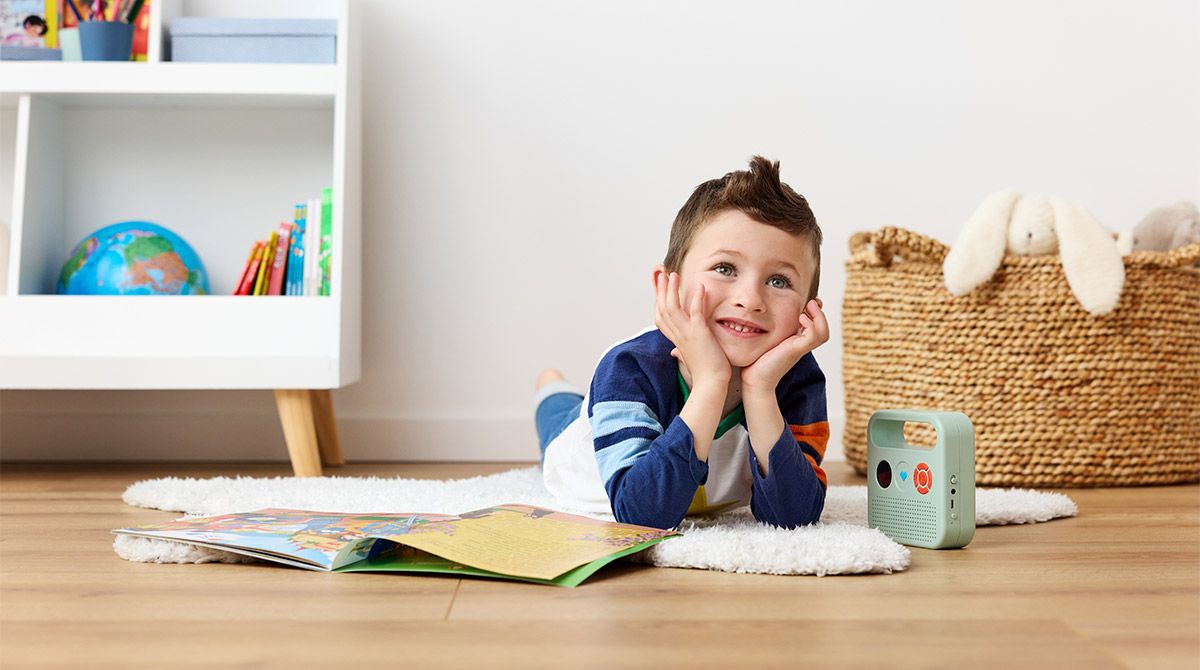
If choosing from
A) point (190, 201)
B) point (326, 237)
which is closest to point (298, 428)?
point (326, 237)

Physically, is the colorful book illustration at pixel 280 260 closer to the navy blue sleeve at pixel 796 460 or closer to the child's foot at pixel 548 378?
the child's foot at pixel 548 378

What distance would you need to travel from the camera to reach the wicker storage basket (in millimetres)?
1634

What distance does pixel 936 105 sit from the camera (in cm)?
201

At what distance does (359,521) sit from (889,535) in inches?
20.7

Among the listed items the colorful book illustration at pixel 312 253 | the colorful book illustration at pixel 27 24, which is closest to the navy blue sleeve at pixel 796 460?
the colorful book illustration at pixel 312 253

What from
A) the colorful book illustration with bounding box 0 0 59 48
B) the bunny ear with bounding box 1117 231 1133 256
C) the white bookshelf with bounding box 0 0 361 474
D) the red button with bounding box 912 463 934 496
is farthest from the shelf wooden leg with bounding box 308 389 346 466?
the bunny ear with bounding box 1117 231 1133 256

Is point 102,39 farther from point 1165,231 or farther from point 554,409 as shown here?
point 1165,231

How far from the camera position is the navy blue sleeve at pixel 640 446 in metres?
1.04

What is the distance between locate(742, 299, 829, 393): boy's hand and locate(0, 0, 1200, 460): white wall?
2.98 feet

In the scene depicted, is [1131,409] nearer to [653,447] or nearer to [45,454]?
[653,447]

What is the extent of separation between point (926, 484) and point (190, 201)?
1.38 m

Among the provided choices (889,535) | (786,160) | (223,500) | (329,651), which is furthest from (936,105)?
(329,651)

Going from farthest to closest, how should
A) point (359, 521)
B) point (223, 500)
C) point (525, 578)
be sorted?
point (223, 500), point (359, 521), point (525, 578)

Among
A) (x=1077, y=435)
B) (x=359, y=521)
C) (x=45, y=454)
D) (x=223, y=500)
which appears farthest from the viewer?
(x=45, y=454)
